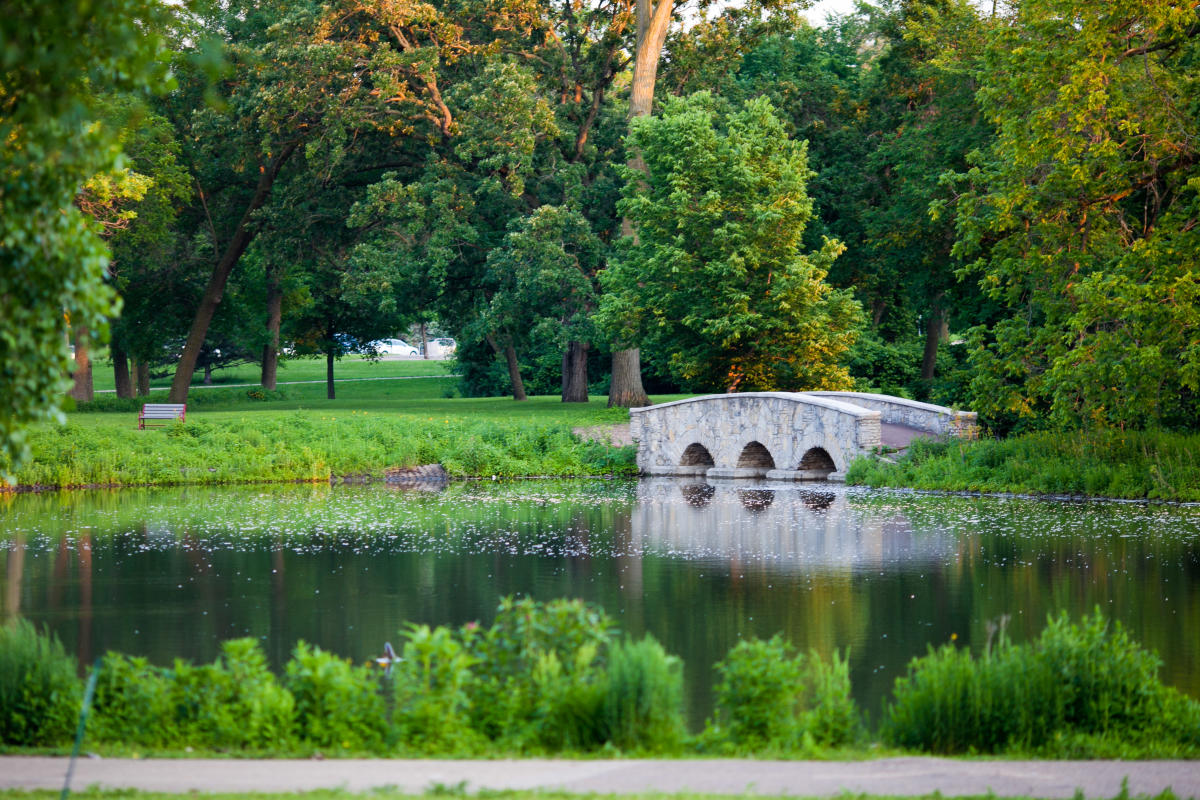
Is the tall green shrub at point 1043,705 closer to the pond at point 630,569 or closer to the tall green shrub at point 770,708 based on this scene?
the tall green shrub at point 770,708

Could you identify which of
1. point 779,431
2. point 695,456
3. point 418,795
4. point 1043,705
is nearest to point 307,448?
point 695,456

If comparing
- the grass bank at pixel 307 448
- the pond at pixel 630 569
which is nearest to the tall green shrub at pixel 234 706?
the pond at pixel 630 569

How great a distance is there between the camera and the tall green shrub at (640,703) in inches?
328

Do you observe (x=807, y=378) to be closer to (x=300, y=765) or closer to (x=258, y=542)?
(x=258, y=542)

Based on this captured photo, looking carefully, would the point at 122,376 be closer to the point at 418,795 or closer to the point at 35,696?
the point at 35,696

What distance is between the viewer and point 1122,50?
2462 cm

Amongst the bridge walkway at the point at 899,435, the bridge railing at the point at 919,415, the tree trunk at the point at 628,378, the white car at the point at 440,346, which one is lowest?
the bridge walkway at the point at 899,435

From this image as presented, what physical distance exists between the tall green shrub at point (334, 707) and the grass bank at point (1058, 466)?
65.7ft

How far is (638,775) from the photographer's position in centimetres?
747

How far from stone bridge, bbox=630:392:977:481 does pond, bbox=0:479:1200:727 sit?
7.97ft

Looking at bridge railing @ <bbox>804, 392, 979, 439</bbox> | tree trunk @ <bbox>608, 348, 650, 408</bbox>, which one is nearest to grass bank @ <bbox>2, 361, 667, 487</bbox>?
tree trunk @ <bbox>608, 348, 650, 408</bbox>

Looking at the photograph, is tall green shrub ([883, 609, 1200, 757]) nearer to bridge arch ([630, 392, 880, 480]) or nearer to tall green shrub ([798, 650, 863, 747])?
tall green shrub ([798, 650, 863, 747])

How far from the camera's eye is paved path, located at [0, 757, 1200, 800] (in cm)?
714

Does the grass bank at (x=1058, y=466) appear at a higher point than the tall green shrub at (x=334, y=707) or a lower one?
higher
